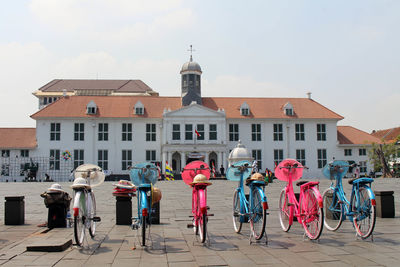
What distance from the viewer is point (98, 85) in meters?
93.3

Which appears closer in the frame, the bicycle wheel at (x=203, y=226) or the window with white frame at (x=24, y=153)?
the bicycle wheel at (x=203, y=226)

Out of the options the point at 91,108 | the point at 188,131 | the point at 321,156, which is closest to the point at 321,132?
the point at 321,156

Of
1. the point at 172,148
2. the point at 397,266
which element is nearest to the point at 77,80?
the point at 172,148

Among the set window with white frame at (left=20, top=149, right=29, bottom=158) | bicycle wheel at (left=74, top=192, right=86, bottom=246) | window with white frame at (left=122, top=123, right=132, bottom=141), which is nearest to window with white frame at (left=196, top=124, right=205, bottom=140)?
window with white frame at (left=122, top=123, right=132, bottom=141)

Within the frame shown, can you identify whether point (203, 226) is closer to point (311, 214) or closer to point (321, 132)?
point (311, 214)

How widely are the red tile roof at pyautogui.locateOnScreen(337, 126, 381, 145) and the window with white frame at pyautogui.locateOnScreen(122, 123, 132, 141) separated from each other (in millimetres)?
27021

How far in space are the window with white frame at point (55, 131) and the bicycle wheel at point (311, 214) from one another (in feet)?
149

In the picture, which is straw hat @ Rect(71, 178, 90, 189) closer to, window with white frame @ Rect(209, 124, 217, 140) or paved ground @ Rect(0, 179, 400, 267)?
paved ground @ Rect(0, 179, 400, 267)

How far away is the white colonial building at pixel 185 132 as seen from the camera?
4916cm

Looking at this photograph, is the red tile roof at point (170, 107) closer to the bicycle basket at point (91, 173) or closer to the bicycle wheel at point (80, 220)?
the bicycle basket at point (91, 173)

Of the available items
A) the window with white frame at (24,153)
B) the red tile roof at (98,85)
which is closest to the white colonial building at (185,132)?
the window with white frame at (24,153)

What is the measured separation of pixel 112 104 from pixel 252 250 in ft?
156

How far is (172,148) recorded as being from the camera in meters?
48.9

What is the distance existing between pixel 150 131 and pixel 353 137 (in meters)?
26.8
